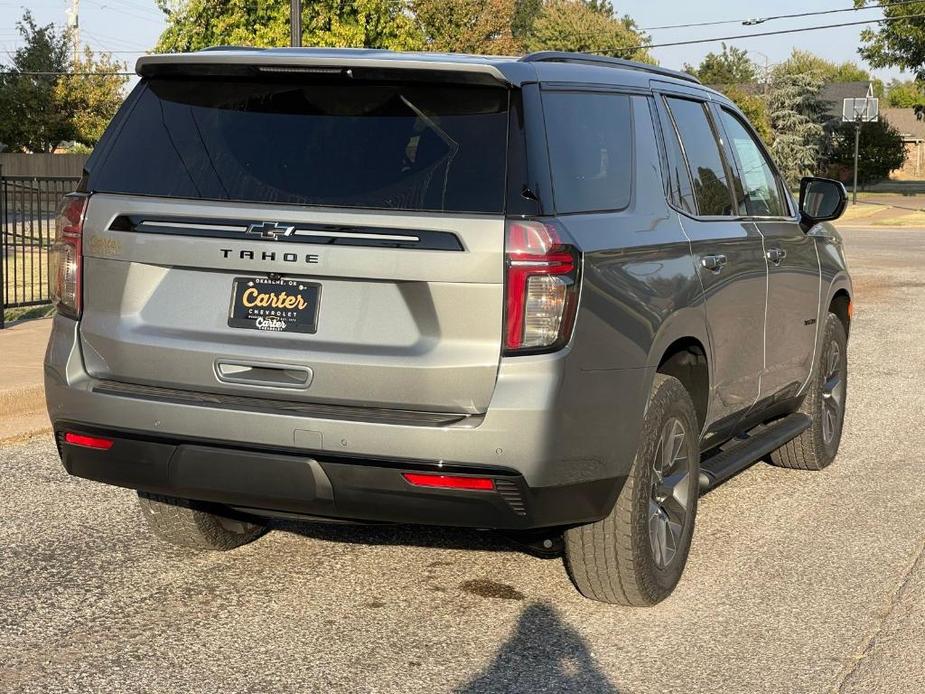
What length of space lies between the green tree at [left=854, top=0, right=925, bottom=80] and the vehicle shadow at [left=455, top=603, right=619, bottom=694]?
48.3 meters

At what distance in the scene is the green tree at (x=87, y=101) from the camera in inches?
2266

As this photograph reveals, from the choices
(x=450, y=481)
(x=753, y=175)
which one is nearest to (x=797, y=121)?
(x=753, y=175)

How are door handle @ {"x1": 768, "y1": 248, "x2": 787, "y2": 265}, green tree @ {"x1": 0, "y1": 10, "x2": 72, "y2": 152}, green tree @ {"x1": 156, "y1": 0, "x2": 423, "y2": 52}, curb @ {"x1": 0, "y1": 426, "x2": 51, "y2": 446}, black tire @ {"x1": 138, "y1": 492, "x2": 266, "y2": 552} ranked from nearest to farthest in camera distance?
black tire @ {"x1": 138, "y1": 492, "x2": 266, "y2": 552} < door handle @ {"x1": 768, "y1": 248, "x2": 787, "y2": 265} < curb @ {"x1": 0, "y1": 426, "x2": 51, "y2": 446} < green tree @ {"x1": 156, "y1": 0, "x2": 423, "y2": 52} < green tree @ {"x1": 0, "y1": 10, "x2": 72, "y2": 152}

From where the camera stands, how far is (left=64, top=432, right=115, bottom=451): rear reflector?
4.64 metres

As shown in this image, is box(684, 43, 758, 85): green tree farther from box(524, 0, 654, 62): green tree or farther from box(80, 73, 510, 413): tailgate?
box(80, 73, 510, 413): tailgate

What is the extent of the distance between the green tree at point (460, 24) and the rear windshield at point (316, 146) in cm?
5804

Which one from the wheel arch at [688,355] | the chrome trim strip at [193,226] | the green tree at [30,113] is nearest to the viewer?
the chrome trim strip at [193,226]

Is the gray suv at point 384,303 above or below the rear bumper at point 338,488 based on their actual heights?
above

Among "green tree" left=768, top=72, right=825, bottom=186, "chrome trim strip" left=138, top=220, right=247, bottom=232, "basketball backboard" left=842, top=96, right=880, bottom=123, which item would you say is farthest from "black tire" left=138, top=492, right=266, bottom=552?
"green tree" left=768, top=72, right=825, bottom=186

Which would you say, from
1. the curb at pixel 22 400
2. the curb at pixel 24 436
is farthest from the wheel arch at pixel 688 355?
the curb at pixel 22 400

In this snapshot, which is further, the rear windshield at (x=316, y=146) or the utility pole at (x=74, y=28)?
the utility pole at (x=74, y=28)

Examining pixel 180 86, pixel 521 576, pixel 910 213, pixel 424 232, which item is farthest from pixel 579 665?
pixel 910 213

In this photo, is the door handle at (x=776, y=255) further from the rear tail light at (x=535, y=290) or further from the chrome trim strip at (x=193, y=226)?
the chrome trim strip at (x=193, y=226)

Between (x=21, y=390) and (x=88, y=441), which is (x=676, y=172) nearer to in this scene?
(x=88, y=441)
